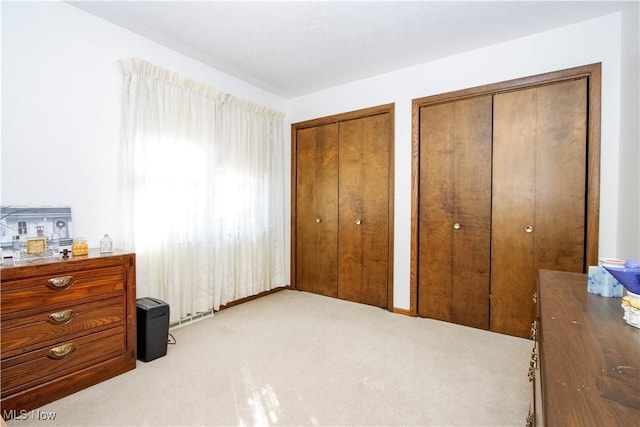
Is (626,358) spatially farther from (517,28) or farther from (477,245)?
(517,28)

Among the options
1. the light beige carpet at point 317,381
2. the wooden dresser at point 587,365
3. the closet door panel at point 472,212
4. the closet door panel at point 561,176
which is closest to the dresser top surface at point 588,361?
the wooden dresser at point 587,365

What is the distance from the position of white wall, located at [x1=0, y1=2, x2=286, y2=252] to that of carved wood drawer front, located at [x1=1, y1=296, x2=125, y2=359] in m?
0.67

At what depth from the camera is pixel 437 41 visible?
105 inches

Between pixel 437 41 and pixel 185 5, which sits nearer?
pixel 185 5

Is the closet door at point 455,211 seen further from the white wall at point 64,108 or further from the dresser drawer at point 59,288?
the white wall at point 64,108

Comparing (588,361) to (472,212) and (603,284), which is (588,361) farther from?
(472,212)

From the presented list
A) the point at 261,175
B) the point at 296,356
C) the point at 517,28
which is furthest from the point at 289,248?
the point at 517,28

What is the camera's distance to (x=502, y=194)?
Result: 107 inches

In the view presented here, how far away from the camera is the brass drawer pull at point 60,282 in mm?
1734

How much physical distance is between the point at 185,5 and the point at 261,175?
6.19 feet

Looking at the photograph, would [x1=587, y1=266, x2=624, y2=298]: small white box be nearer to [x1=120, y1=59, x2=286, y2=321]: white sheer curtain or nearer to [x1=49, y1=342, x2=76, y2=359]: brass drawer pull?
[x1=49, y1=342, x2=76, y2=359]: brass drawer pull

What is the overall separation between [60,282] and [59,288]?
4cm

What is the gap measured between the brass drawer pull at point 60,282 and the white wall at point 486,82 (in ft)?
9.12

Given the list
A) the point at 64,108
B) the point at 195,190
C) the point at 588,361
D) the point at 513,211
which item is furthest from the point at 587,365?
the point at 64,108
